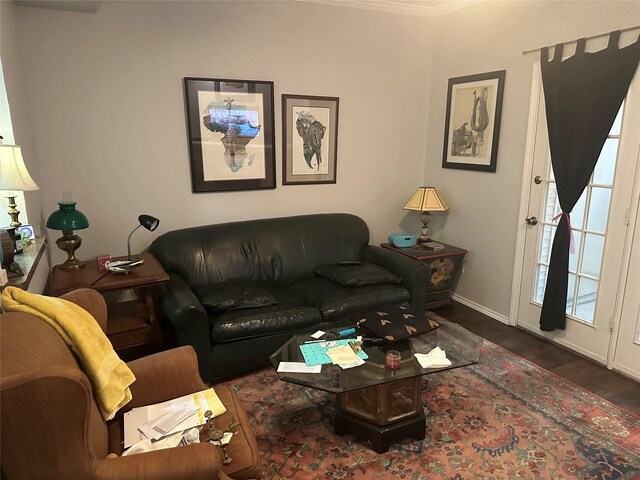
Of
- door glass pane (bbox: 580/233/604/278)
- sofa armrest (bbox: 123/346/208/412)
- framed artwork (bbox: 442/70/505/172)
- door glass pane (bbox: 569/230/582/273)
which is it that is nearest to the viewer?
sofa armrest (bbox: 123/346/208/412)

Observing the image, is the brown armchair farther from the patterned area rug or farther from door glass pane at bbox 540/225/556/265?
door glass pane at bbox 540/225/556/265

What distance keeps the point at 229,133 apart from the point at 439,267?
212cm

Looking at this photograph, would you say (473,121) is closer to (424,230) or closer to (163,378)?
(424,230)

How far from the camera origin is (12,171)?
2.02 m

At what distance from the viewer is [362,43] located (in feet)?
12.7

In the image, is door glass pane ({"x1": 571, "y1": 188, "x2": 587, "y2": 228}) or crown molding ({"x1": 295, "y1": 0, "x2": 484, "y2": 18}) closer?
door glass pane ({"x1": 571, "y1": 188, "x2": 587, "y2": 228})

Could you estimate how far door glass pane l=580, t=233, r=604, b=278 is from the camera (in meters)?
2.95

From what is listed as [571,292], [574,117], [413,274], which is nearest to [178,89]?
[413,274]

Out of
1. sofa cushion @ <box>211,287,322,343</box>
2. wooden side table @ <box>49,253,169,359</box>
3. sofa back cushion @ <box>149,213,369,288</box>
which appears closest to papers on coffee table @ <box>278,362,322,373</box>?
sofa cushion @ <box>211,287,322,343</box>

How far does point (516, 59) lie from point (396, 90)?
1.10m

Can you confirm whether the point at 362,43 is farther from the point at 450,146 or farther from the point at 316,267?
the point at 316,267

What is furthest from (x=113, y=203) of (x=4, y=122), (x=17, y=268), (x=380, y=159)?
(x=380, y=159)

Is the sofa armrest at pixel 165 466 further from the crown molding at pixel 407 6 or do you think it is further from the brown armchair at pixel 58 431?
the crown molding at pixel 407 6

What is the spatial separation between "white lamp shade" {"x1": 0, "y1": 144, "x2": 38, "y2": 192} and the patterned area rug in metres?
1.63
